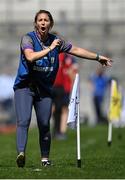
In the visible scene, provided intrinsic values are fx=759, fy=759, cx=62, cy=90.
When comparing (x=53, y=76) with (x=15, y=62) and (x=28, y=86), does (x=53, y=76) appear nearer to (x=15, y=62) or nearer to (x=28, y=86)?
(x=28, y=86)

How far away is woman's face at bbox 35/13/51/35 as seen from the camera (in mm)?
10352

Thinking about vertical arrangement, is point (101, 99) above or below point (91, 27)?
below

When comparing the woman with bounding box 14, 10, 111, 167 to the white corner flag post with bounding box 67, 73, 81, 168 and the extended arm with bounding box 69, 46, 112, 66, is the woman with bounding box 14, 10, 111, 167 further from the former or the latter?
the white corner flag post with bounding box 67, 73, 81, 168

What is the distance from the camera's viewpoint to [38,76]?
34.9 feet

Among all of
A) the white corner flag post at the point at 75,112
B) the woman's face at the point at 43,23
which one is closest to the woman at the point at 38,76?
the woman's face at the point at 43,23

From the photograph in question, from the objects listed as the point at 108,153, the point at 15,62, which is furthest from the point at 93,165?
the point at 15,62

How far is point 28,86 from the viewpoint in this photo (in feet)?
35.2

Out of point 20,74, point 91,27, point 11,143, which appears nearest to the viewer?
point 20,74

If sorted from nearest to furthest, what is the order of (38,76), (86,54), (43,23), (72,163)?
(43,23) < (38,76) < (86,54) < (72,163)

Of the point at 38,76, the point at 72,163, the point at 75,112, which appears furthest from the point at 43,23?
the point at 72,163

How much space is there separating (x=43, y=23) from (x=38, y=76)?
78 cm

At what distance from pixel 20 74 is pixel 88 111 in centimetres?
2033

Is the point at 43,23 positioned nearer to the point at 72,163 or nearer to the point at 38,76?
the point at 38,76

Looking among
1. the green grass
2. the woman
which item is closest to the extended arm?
the woman
